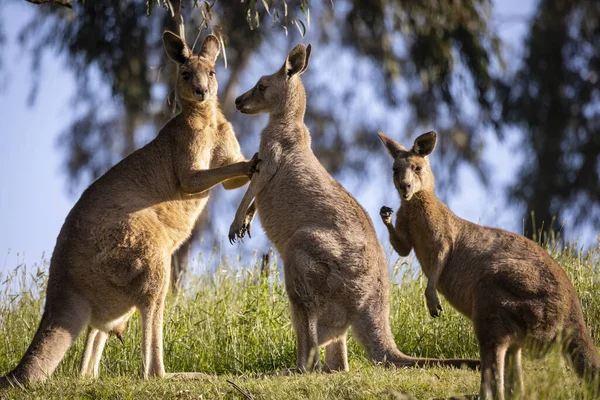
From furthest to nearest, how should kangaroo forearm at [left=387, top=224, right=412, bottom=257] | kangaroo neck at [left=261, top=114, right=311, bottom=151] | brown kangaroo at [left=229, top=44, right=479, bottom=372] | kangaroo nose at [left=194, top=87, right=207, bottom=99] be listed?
kangaroo nose at [left=194, top=87, right=207, bottom=99]
kangaroo neck at [left=261, top=114, right=311, bottom=151]
kangaroo forearm at [left=387, top=224, right=412, bottom=257]
brown kangaroo at [left=229, top=44, right=479, bottom=372]

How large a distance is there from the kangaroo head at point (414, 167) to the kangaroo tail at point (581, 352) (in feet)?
5.21

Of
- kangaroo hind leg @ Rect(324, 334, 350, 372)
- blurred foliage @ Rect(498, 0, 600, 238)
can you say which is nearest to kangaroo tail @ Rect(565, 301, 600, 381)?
kangaroo hind leg @ Rect(324, 334, 350, 372)

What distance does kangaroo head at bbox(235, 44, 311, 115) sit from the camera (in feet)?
24.6

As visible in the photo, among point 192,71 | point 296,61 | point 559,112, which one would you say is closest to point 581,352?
point 296,61

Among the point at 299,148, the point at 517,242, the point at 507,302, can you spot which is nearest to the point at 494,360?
the point at 507,302

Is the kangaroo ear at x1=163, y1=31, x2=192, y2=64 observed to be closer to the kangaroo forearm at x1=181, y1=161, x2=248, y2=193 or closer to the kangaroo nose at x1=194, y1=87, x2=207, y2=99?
the kangaroo nose at x1=194, y1=87, x2=207, y2=99

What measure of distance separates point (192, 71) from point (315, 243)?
2120 millimetres

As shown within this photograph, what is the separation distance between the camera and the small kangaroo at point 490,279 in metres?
5.53

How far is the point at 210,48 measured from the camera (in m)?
7.98

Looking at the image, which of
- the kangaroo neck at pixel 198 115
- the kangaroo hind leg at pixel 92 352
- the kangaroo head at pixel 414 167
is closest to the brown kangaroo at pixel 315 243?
the kangaroo neck at pixel 198 115

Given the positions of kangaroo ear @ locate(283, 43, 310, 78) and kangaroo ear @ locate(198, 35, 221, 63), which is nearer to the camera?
kangaroo ear @ locate(283, 43, 310, 78)

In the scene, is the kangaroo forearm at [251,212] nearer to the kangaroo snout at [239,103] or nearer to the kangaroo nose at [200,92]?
the kangaroo snout at [239,103]

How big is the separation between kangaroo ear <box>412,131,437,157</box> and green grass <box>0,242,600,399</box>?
1705 mm

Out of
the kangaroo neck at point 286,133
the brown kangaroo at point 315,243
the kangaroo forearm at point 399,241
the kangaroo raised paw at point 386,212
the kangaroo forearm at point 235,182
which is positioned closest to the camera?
the brown kangaroo at point 315,243
